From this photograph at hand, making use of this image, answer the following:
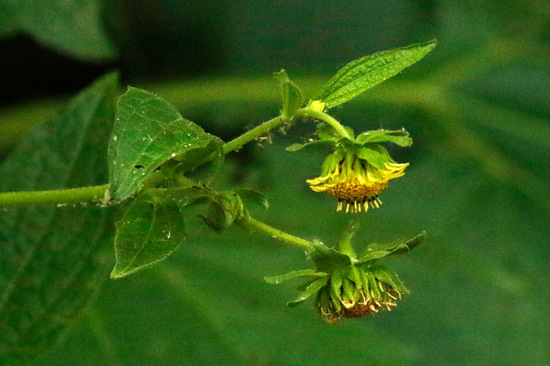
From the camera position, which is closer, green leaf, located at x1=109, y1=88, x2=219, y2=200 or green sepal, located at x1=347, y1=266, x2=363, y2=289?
green leaf, located at x1=109, y1=88, x2=219, y2=200

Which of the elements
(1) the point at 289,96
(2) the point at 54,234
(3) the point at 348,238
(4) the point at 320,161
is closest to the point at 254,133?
(1) the point at 289,96

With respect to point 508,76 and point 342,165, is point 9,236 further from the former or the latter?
point 508,76

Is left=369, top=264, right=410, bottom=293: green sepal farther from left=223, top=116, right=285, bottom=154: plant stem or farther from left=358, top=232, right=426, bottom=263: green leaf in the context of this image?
left=223, top=116, right=285, bottom=154: plant stem

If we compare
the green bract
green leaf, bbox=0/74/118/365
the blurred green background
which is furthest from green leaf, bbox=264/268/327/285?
the blurred green background

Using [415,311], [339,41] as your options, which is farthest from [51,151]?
[339,41]

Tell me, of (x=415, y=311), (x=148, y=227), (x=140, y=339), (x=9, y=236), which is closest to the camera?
(x=148, y=227)

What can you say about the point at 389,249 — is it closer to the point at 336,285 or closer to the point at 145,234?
the point at 336,285

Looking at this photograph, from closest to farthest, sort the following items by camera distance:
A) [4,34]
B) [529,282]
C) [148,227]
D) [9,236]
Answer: [148,227]
[9,236]
[4,34]
[529,282]
